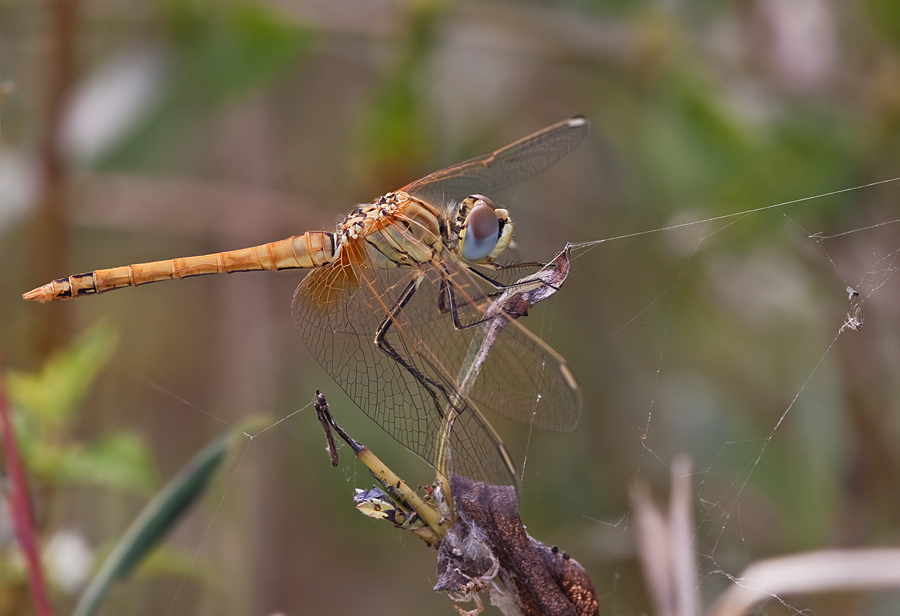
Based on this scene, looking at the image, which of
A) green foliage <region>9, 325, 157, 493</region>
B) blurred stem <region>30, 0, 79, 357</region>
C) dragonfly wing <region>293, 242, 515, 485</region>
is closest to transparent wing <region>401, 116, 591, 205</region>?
dragonfly wing <region>293, 242, 515, 485</region>

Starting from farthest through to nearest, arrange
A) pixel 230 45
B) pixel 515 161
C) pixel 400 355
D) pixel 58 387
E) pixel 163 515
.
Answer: pixel 230 45
pixel 515 161
pixel 58 387
pixel 400 355
pixel 163 515

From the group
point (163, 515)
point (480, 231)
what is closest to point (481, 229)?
point (480, 231)

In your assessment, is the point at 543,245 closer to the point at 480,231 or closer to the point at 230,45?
the point at 480,231

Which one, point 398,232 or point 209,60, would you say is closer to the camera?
point 398,232

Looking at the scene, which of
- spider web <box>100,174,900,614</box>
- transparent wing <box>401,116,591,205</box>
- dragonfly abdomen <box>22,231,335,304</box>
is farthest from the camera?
spider web <box>100,174,900,614</box>

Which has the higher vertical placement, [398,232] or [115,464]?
[398,232]

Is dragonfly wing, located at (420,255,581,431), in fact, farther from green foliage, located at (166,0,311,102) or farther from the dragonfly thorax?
green foliage, located at (166,0,311,102)

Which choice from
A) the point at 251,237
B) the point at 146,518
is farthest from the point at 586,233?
the point at 146,518

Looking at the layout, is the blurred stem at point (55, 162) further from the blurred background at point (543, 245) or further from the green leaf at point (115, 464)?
the green leaf at point (115, 464)
